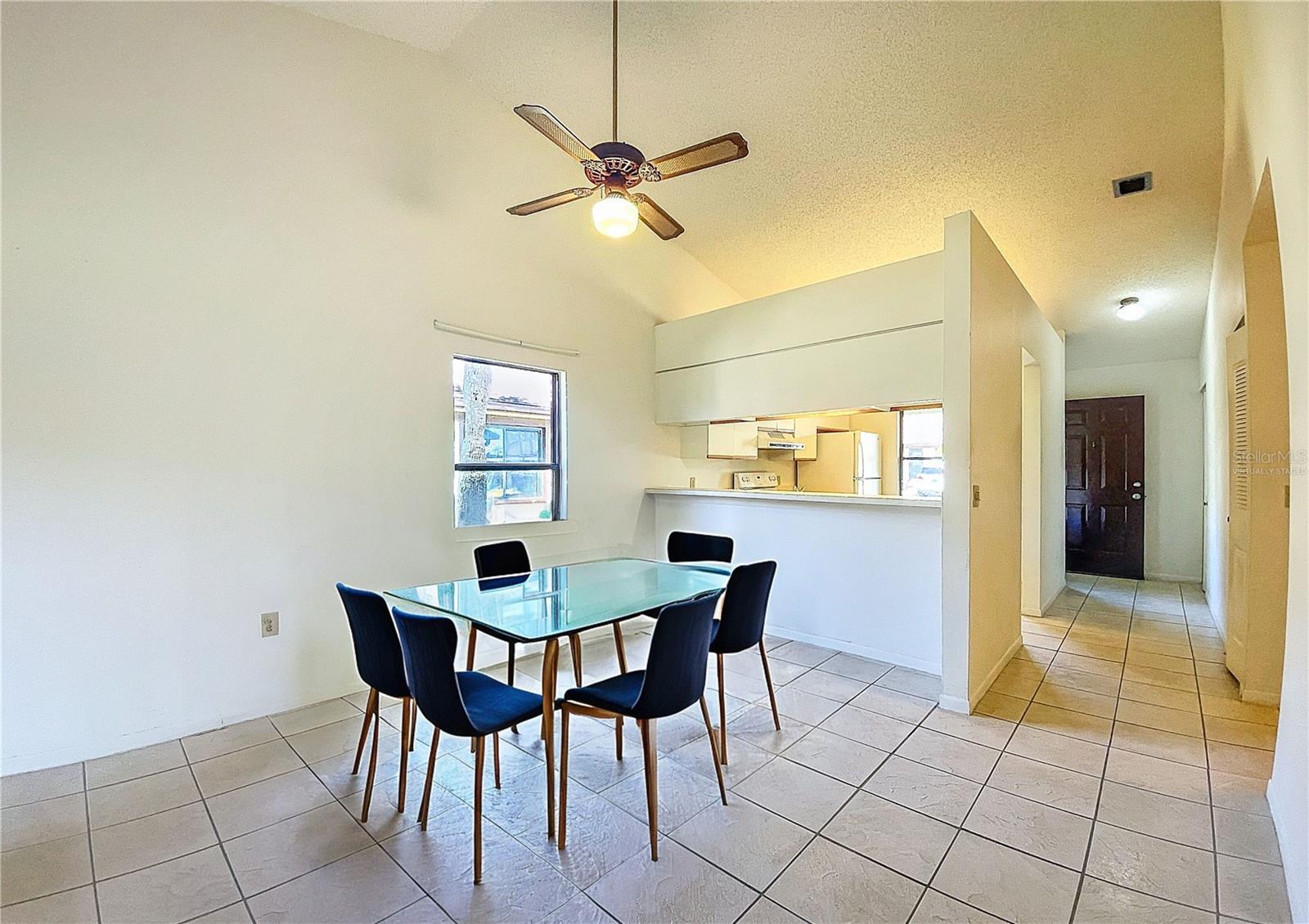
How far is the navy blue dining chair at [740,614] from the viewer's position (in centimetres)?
246

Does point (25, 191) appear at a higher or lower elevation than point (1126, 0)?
lower

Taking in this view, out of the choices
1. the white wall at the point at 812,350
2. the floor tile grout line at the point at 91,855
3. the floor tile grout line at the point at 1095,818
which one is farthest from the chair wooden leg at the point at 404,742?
the white wall at the point at 812,350

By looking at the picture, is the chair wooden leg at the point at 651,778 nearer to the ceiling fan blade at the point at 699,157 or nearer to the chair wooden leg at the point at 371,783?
the chair wooden leg at the point at 371,783

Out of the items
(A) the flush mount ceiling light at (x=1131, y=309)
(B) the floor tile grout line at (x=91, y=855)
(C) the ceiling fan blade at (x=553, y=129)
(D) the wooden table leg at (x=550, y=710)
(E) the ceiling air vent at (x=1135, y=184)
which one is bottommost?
(B) the floor tile grout line at (x=91, y=855)

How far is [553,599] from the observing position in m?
2.46

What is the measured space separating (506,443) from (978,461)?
9.50ft

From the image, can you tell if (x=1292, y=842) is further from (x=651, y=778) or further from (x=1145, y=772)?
(x=651, y=778)

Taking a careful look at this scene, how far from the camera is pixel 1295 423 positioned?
178 centimetres

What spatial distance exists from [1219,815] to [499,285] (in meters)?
4.30

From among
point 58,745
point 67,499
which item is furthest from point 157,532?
point 58,745

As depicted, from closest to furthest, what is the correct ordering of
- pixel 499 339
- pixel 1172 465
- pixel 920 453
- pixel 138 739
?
pixel 138 739 < pixel 499 339 < pixel 1172 465 < pixel 920 453

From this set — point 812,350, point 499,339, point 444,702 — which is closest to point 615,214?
point 499,339

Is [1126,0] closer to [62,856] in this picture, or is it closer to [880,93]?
[880,93]

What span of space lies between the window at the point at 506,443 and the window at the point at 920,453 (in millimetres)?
4276
